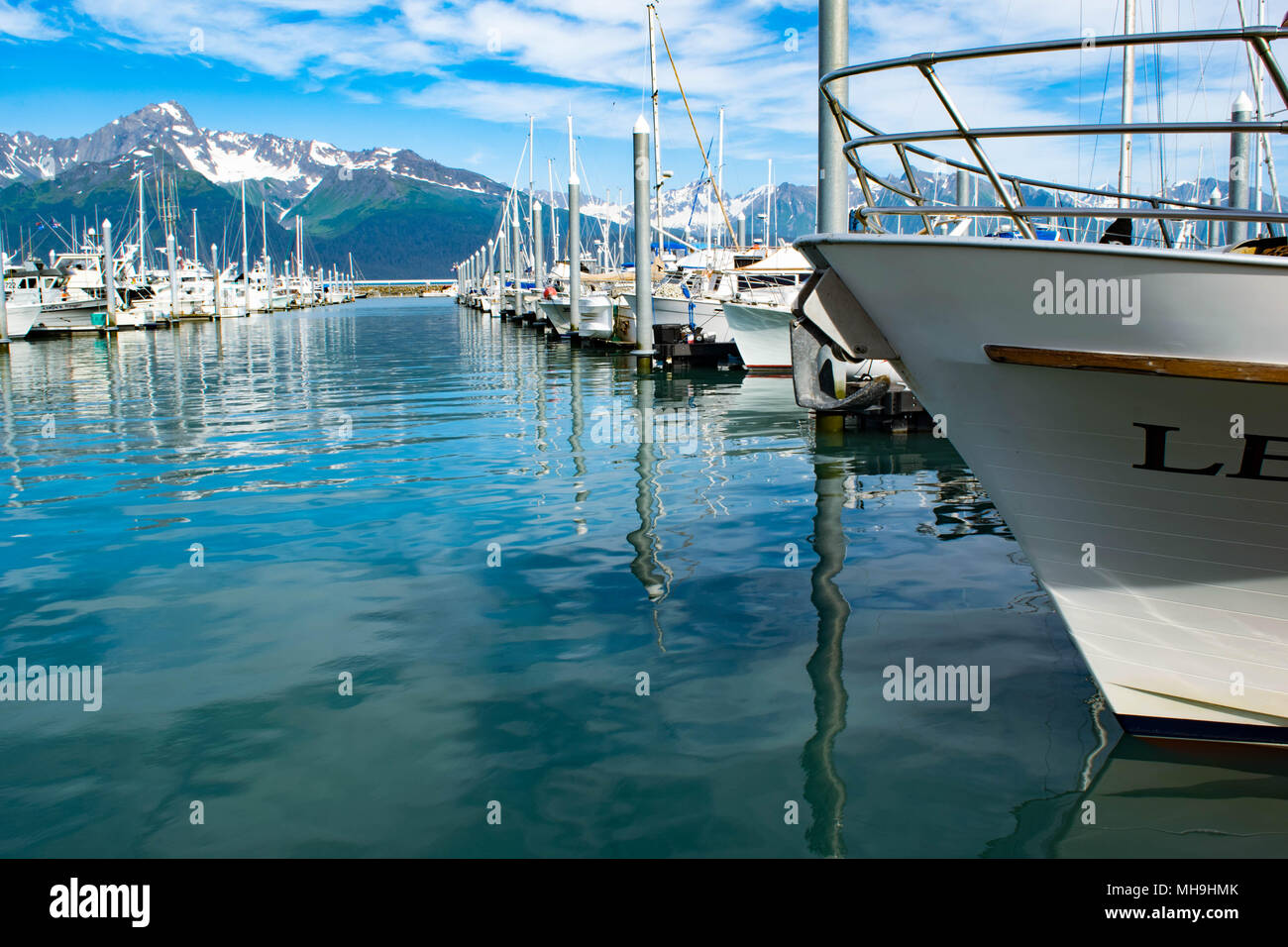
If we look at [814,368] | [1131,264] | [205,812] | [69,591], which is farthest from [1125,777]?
[69,591]

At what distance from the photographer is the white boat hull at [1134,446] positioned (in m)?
4.12

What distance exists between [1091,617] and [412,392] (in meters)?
18.8

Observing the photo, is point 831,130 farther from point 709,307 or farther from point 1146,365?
point 709,307

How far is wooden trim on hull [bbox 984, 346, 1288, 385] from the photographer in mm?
4035

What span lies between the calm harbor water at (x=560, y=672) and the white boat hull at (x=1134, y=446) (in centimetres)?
45

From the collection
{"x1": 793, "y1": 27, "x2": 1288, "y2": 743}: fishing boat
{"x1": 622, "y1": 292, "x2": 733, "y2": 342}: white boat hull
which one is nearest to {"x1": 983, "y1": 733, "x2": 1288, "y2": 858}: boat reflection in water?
{"x1": 793, "y1": 27, "x2": 1288, "y2": 743}: fishing boat

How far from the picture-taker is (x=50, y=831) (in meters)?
4.11

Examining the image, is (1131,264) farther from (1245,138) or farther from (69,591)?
(1245,138)

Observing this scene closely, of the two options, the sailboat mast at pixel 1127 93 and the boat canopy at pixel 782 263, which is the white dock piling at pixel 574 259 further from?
the sailboat mast at pixel 1127 93

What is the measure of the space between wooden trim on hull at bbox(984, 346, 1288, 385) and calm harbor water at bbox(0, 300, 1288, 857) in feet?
5.76

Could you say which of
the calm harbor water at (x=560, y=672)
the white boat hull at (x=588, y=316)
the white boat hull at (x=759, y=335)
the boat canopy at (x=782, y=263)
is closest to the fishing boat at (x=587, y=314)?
the white boat hull at (x=588, y=316)

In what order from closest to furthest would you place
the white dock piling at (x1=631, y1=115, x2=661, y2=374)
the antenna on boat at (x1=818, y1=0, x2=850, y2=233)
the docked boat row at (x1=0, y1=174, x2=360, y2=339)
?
1. the antenna on boat at (x1=818, y1=0, x2=850, y2=233)
2. the white dock piling at (x1=631, y1=115, x2=661, y2=374)
3. the docked boat row at (x1=0, y1=174, x2=360, y2=339)

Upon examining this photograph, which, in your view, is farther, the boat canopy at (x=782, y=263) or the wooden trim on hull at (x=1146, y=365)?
the boat canopy at (x=782, y=263)

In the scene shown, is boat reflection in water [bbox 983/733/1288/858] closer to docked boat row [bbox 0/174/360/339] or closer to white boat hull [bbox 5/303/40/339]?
docked boat row [bbox 0/174/360/339]
